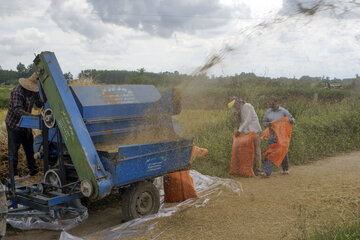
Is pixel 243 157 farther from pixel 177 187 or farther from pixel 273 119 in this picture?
pixel 177 187

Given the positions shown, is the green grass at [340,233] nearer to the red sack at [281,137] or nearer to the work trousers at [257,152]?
the red sack at [281,137]

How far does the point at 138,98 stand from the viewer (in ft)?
16.8

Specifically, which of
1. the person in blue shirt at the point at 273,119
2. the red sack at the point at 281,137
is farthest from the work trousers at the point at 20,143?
the red sack at the point at 281,137

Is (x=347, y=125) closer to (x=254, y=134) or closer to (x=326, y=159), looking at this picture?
(x=326, y=159)

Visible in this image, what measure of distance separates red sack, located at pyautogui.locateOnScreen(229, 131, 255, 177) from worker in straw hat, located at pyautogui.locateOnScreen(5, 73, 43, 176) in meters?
3.74

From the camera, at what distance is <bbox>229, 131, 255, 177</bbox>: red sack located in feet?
23.9

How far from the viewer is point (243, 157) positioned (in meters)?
7.33

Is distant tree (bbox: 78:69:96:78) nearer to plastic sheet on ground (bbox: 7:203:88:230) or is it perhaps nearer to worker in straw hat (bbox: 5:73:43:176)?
worker in straw hat (bbox: 5:73:43:176)

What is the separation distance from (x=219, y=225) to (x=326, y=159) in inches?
208

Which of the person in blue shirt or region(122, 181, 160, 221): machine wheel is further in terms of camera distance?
the person in blue shirt

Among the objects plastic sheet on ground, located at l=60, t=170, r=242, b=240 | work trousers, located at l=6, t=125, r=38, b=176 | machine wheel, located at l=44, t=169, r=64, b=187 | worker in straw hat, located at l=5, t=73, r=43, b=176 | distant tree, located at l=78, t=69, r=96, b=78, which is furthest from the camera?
distant tree, located at l=78, t=69, r=96, b=78

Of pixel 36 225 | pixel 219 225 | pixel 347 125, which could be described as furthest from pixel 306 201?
pixel 347 125

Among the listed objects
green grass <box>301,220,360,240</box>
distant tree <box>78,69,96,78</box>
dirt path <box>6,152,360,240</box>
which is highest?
distant tree <box>78,69,96,78</box>

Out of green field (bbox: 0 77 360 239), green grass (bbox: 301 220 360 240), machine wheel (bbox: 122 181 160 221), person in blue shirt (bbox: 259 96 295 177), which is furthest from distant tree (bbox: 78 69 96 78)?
green grass (bbox: 301 220 360 240)
